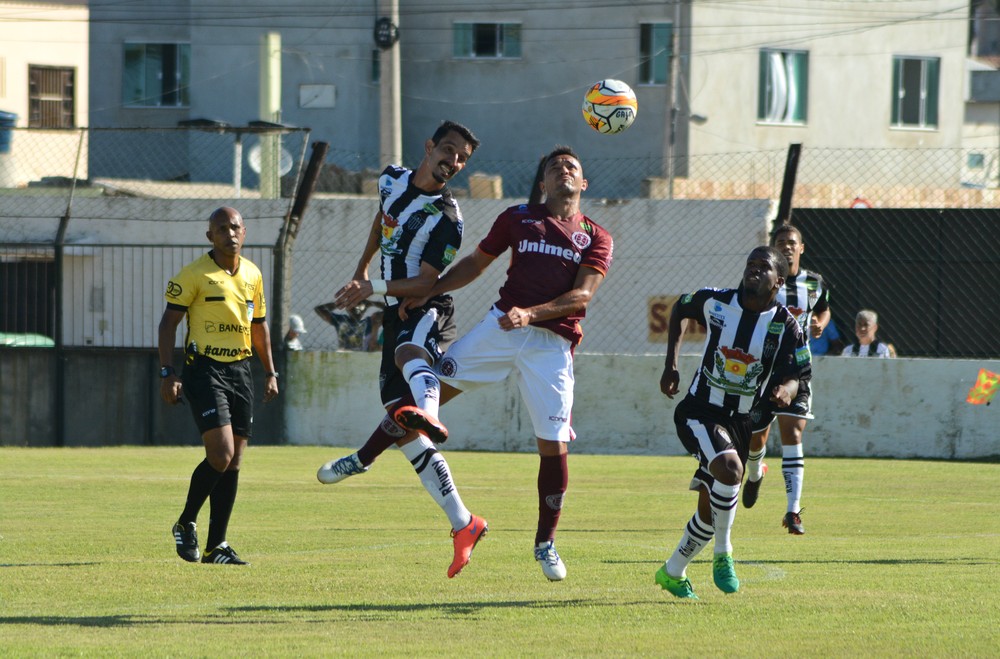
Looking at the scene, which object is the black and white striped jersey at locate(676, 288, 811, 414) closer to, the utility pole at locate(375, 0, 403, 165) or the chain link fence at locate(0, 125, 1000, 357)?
the chain link fence at locate(0, 125, 1000, 357)

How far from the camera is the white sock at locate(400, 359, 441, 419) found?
8398 millimetres

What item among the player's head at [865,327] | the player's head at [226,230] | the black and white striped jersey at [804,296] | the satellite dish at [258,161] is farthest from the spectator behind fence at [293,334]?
the player's head at [226,230]

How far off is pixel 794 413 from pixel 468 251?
500 inches

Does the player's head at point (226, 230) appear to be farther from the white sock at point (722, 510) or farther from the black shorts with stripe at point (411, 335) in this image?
the white sock at point (722, 510)

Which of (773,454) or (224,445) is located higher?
(224,445)

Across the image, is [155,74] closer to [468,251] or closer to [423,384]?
[468,251]

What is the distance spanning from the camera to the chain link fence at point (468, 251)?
19094 mm

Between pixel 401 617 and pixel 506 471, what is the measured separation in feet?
27.5

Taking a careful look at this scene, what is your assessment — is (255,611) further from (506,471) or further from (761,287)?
(506,471)

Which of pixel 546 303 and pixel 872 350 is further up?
pixel 546 303

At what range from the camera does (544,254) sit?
27.8ft

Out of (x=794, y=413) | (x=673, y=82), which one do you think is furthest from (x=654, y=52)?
(x=794, y=413)

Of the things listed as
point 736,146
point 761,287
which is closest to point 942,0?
point 736,146

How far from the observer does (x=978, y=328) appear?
1877 cm
